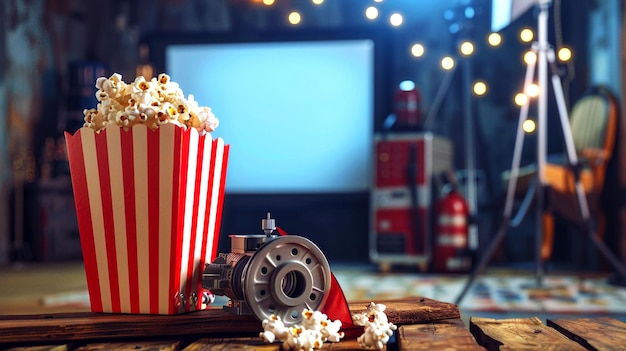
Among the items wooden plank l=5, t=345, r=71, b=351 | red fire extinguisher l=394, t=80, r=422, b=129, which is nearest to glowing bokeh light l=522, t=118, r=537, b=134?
red fire extinguisher l=394, t=80, r=422, b=129

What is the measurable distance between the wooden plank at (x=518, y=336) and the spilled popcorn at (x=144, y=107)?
64cm

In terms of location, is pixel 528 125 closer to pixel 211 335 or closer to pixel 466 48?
pixel 466 48

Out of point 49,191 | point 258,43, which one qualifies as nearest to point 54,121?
point 49,191

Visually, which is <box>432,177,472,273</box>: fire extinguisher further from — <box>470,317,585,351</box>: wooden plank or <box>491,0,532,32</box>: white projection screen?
<box>470,317,585,351</box>: wooden plank

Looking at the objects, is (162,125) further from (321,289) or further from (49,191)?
(49,191)

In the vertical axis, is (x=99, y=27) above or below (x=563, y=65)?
above

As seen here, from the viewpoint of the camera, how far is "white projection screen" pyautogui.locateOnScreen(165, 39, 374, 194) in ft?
19.5

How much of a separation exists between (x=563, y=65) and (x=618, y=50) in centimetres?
142

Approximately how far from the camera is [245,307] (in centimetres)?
130

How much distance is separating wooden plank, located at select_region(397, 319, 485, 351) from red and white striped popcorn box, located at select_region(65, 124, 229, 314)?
0.41 meters

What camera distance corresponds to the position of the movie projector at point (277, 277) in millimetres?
1201

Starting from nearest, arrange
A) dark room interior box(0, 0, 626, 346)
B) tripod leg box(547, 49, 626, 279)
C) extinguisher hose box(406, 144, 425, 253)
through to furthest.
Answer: tripod leg box(547, 49, 626, 279)
extinguisher hose box(406, 144, 425, 253)
dark room interior box(0, 0, 626, 346)

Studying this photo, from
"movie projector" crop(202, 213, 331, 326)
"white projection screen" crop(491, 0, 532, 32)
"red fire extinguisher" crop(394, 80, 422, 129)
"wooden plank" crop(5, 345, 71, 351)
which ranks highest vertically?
"white projection screen" crop(491, 0, 532, 32)

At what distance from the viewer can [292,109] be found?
235 inches
